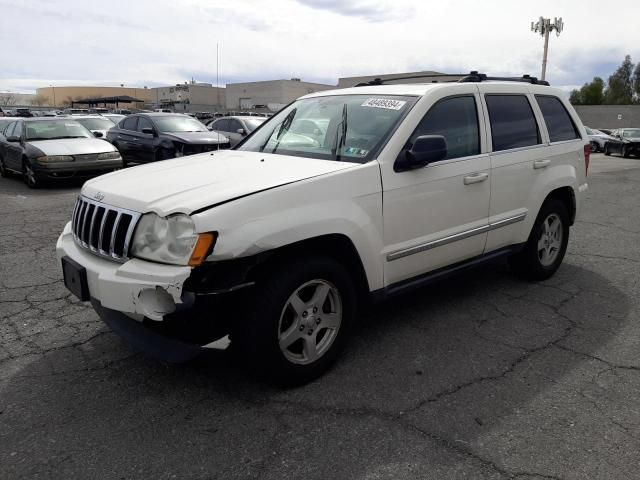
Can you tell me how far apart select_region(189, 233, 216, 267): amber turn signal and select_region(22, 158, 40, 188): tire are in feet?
32.2

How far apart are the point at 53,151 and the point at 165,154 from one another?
8.23 feet

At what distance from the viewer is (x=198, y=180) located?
10.5ft

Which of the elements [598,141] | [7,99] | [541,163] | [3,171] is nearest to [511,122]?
[541,163]

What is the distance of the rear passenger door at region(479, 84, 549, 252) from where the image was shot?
426 centimetres

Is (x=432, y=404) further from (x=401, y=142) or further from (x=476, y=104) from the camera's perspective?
(x=476, y=104)

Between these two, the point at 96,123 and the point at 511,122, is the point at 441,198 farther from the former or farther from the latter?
the point at 96,123

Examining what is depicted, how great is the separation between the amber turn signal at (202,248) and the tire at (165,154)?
10.3 meters

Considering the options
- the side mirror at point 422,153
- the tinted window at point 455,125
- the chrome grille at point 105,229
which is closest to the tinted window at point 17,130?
the chrome grille at point 105,229

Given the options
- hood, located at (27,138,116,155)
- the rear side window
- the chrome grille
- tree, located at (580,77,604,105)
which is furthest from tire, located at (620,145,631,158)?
tree, located at (580,77,604,105)

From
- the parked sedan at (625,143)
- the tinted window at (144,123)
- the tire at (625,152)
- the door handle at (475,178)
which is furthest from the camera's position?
the tire at (625,152)

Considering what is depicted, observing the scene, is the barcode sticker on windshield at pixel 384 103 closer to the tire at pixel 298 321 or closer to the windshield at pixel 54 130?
the tire at pixel 298 321

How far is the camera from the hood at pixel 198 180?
9.33 ft

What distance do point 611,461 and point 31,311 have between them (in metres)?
4.17

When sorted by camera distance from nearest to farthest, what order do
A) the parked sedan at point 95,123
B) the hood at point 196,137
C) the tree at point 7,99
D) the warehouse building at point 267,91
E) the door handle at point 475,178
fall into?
the door handle at point 475,178
the hood at point 196,137
the parked sedan at point 95,123
the warehouse building at point 267,91
the tree at point 7,99
